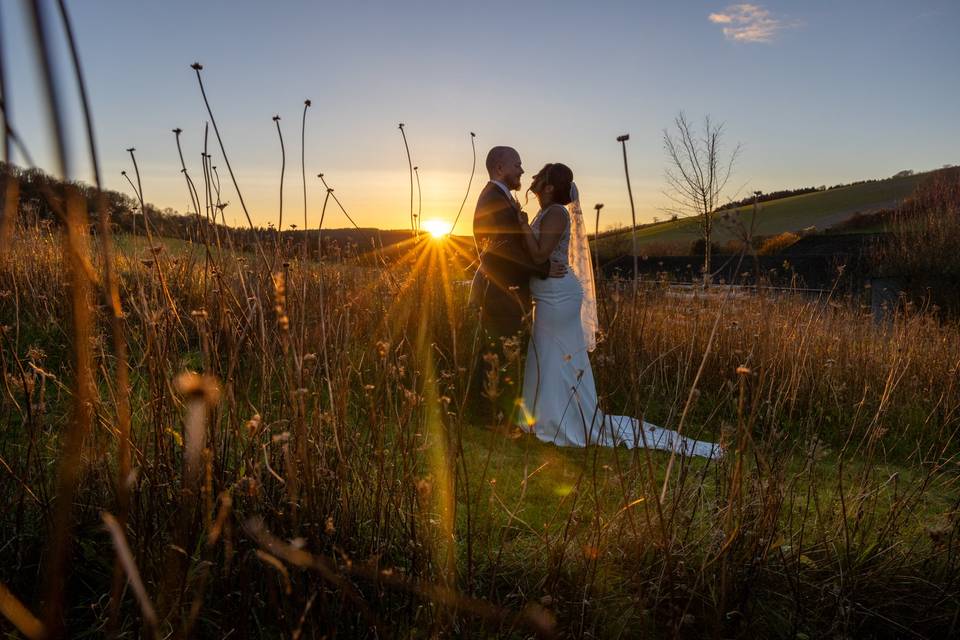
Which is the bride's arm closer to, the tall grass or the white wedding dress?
the white wedding dress

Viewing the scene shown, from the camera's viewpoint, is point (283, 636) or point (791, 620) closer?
point (283, 636)

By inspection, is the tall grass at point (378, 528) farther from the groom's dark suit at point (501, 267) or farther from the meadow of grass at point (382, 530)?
the groom's dark suit at point (501, 267)

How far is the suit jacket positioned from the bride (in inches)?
3.8

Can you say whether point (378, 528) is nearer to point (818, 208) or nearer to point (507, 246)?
point (507, 246)

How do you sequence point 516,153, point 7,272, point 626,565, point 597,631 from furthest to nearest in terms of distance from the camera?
point 7,272 → point 516,153 → point 626,565 → point 597,631

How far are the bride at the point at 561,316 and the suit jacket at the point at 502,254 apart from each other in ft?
0.32

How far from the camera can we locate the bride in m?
5.25

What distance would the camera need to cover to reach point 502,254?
208 inches

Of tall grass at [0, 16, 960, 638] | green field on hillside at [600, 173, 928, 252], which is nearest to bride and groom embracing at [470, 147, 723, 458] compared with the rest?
tall grass at [0, 16, 960, 638]

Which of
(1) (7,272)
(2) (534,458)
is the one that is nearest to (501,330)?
(2) (534,458)

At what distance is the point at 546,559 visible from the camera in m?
2.45

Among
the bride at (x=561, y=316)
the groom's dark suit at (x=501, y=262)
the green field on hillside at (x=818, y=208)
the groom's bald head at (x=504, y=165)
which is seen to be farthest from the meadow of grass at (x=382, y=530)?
the green field on hillside at (x=818, y=208)

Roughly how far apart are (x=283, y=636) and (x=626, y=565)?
52.4 inches

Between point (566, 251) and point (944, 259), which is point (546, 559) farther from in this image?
point (944, 259)
